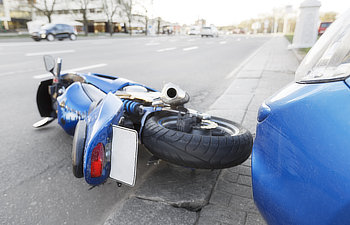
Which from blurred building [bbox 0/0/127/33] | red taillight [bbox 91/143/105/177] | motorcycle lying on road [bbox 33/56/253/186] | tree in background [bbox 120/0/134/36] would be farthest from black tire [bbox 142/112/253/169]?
tree in background [bbox 120/0/134/36]

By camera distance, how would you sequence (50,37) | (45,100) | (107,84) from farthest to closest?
1. (50,37)
2. (45,100)
3. (107,84)

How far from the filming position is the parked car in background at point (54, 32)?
20.9m

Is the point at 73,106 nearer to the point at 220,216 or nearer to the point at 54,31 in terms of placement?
the point at 220,216

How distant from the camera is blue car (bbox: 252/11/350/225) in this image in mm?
844

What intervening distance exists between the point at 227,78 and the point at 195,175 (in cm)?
516

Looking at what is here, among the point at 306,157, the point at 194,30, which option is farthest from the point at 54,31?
the point at 194,30

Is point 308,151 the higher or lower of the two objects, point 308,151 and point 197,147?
the higher

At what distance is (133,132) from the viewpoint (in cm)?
148

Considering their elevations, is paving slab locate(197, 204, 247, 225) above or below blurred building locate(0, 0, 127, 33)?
below

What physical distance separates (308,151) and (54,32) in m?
24.5

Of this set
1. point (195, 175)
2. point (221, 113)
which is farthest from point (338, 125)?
point (221, 113)

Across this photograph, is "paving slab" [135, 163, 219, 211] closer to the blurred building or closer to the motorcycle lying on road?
the motorcycle lying on road

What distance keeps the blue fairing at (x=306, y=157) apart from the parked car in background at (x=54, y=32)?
23.3m

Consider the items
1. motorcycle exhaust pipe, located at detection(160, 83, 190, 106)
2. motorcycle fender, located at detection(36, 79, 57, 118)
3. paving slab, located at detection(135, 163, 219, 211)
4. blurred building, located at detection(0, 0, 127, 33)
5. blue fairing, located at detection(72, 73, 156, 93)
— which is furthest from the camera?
blurred building, located at detection(0, 0, 127, 33)
